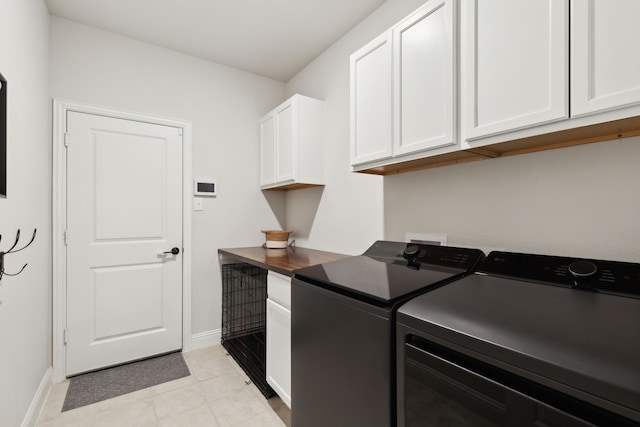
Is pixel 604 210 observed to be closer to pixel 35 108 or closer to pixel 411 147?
pixel 411 147

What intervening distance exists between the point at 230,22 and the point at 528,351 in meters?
2.65

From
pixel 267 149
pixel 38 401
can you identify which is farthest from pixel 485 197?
pixel 38 401

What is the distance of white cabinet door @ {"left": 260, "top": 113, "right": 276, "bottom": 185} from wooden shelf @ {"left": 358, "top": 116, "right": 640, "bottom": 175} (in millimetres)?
1522

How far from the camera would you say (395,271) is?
1333mm

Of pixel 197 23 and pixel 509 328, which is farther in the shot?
pixel 197 23

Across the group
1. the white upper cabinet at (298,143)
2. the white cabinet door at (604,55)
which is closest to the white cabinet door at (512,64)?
the white cabinet door at (604,55)

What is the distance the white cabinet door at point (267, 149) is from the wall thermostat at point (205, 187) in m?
0.48

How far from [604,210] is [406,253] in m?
0.77

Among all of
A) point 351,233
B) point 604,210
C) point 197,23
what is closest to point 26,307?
point 351,233

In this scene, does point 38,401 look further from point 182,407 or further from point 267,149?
point 267,149

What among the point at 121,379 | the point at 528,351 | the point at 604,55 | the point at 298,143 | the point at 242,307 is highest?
the point at 298,143

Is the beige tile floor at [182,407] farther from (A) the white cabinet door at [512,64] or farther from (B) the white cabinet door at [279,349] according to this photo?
(A) the white cabinet door at [512,64]

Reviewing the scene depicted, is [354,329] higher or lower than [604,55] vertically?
lower

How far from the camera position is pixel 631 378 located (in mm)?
537
